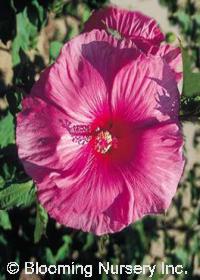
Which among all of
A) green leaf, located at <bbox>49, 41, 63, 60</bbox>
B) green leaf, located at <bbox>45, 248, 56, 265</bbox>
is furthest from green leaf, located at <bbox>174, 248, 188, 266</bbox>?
green leaf, located at <bbox>49, 41, 63, 60</bbox>

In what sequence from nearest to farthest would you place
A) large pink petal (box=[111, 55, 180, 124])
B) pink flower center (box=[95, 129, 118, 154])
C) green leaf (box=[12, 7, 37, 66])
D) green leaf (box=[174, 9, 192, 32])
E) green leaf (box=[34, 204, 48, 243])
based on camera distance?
large pink petal (box=[111, 55, 180, 124]) < pink flower center (box=[95, 129, 118, 154]) < green leaf (box=[34, 204, 48, 243]) < green leaf (box=[12, 7, 37, 66]) < green leaf (box=[174, 9, 192, 32])

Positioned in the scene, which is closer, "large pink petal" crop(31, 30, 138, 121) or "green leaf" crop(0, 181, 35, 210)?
"large pink petal" crop(31, 30, 138, 121)

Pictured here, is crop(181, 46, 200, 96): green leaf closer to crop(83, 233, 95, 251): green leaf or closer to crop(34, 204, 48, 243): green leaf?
crop(34, 204, 48, 243): green leaf

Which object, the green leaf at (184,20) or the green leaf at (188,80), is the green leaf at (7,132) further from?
the green leaf at (184,20)

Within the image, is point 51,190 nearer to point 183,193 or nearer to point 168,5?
point 183,193

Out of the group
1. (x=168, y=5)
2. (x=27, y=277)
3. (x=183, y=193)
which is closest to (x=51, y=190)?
(x=27, y=277)

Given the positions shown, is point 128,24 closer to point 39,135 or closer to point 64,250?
point 39,135
